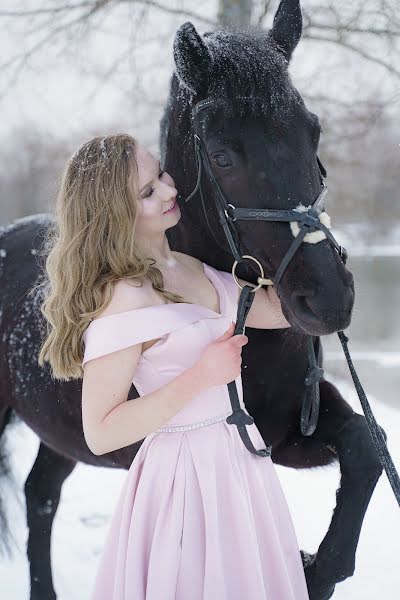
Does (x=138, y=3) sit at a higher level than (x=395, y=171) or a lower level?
higher

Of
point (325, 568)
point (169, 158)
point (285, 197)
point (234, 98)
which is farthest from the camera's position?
point (169, 158)

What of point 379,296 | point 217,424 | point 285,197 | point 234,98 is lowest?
point 379,296

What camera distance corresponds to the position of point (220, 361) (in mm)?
1487

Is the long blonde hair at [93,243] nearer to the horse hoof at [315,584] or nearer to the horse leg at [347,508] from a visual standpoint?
the horse leg at [347,508]

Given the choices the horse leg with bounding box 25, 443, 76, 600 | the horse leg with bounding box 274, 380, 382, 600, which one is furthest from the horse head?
the horse leg with bounding box 25, 443, 76, 600

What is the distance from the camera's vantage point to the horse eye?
1.66 m

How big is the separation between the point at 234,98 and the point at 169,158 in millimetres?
405

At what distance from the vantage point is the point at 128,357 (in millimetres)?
1519

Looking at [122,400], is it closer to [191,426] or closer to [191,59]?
[191,426]

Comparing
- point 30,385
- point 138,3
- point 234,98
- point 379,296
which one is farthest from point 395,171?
point 379,296

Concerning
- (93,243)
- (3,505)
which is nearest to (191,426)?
(93,243)

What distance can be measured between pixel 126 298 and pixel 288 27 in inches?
36.6

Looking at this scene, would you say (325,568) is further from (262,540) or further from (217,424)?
(217,424)

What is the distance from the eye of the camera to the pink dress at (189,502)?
1.53 metres
